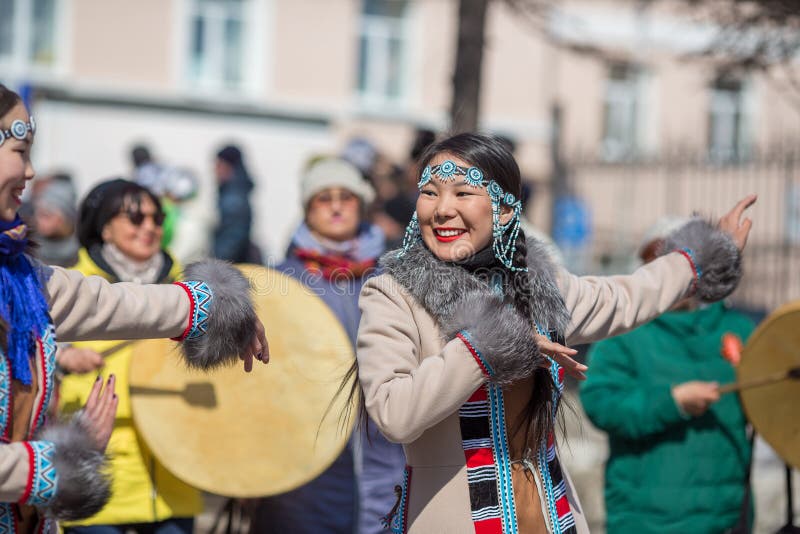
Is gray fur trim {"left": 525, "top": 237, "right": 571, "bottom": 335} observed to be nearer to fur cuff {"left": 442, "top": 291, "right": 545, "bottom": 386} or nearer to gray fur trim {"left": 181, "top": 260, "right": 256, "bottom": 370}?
fur cuff {"left": 442, "top": 291, "right": 545, "bottom": 386}

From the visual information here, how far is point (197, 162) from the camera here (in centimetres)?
1669

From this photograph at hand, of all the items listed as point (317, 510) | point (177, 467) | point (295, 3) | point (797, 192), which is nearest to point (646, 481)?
point (317, 510)

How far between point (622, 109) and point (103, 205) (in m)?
17.2

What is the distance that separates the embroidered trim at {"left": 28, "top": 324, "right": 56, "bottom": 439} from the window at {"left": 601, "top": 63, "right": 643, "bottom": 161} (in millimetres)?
18119

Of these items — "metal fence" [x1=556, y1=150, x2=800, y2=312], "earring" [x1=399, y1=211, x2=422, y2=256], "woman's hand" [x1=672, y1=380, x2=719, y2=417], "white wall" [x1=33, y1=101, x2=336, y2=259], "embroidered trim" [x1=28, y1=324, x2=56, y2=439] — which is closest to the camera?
"embroidered trim" [x1=28, y1=324, x2=56, y2=439]

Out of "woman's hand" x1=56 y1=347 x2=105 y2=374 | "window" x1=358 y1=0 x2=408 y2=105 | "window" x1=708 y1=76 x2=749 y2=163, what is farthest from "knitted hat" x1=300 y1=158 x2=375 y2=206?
"window" x1=708 y1=76 x2=749 y2=163

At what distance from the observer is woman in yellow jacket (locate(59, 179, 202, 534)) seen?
405 centimetres

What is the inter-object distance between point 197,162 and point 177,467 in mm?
13134

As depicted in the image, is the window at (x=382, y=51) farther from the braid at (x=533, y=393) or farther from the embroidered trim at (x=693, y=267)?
the braid at (x=533, y=393)

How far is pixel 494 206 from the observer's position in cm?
292

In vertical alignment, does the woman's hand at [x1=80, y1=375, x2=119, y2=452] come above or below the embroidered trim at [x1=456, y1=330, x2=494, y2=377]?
below

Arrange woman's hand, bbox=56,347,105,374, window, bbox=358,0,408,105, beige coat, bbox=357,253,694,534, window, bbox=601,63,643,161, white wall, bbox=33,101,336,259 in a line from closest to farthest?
beige coat, bbox=357,253,694,534 → woman's hand, bbox=56,347,105,374 → white wall, bbox=33,101,336,259 → window, bbox=358,0,408,105 → window, bbox=601,63,643,161

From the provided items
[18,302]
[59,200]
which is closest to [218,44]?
[59,200]

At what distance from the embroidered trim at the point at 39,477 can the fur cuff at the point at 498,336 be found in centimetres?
103
